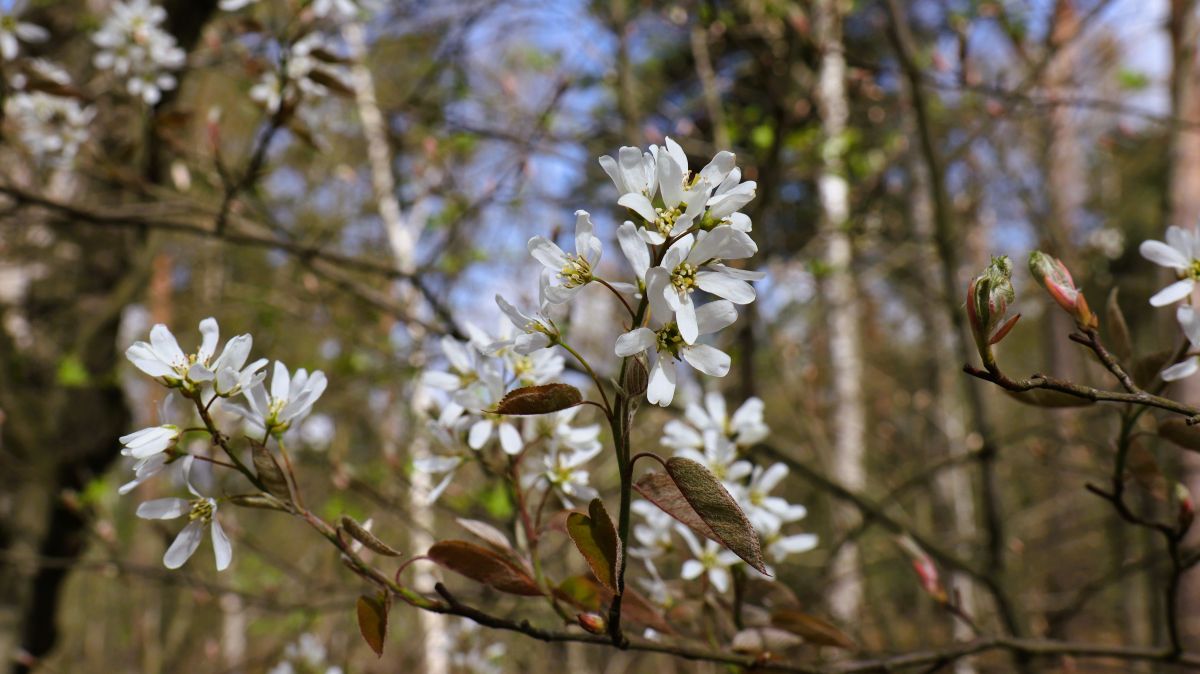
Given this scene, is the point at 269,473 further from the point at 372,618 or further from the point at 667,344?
the point at 667,344

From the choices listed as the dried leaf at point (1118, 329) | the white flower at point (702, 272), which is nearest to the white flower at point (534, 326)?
the white flower at point (702, 272)

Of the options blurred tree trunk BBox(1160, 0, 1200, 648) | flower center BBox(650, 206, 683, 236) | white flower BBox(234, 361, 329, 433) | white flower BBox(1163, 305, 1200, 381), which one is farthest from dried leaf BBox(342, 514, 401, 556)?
blurred tree trunk BBox(1160, 0, 1200, 648)

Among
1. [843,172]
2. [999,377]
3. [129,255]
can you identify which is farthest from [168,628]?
[999,377]

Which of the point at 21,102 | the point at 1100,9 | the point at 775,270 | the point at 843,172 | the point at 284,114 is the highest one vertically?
the point at 1100,9

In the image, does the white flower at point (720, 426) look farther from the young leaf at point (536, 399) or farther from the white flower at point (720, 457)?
the young leaf at point (536, 399)

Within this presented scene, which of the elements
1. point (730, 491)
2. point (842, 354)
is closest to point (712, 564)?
point (730, 491)

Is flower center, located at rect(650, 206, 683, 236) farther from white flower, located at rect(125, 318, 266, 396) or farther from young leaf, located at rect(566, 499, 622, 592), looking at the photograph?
white flower, located at rect(125, 318, 266, 396)

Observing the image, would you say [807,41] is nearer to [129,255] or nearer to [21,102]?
[21,102]
